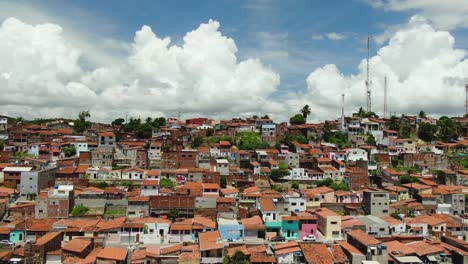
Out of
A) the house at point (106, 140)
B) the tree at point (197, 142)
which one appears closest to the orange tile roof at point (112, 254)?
the house at point (106, 140)

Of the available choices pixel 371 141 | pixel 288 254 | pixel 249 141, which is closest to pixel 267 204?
pixel 288 254

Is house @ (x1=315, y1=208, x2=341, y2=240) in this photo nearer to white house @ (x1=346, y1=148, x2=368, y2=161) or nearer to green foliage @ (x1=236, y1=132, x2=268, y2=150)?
white house @ (x1=346, y1=148, x2=368, y2=161)

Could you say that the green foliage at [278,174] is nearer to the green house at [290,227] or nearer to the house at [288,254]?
the green house at [290,227]

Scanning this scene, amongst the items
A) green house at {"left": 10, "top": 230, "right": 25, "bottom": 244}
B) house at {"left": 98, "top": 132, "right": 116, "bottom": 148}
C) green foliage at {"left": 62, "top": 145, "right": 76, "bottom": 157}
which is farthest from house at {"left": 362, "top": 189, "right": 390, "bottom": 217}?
green foliage at {"left": 62, "top": 145, "right": 76, "bottom": 157}

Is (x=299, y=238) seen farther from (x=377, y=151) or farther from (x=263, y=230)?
(x=377, y=151)

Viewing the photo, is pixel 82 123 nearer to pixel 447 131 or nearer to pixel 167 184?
pixel 167 184

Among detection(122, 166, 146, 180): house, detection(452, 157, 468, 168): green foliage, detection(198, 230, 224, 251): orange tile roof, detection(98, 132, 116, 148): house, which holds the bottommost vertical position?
detection(198, 230, 224, 251): orange tile roof
